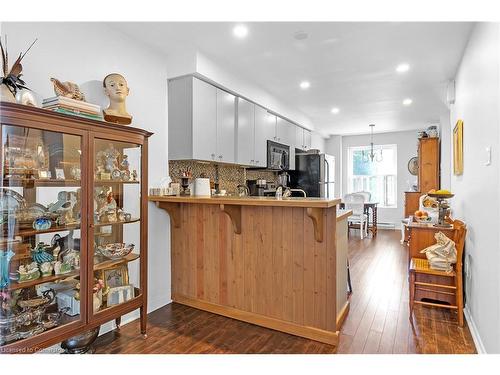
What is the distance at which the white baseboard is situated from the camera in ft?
6.71

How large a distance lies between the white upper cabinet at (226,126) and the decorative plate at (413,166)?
586 centimetres

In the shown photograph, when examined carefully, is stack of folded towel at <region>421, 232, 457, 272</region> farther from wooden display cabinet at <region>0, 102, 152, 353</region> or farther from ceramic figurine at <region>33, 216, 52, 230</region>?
ceramic figurine at <region>33, 216, 52, 230</region>

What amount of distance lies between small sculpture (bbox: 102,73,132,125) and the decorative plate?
24.0 ft

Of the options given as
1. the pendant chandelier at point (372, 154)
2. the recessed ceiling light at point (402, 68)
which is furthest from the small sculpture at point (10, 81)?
the pendant chandelier at point (372, 154)

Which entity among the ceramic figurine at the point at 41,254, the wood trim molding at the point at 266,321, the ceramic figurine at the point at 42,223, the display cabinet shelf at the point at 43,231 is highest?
the ceramic figurine at the point at 42,223

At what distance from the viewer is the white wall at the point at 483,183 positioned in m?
1.81

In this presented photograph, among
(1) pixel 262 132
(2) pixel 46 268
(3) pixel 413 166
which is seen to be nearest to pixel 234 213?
(2) pixel 46 268

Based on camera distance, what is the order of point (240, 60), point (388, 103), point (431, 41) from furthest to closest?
1. point (388, 103)
2. point (240, 60)
3. point (431, 41)

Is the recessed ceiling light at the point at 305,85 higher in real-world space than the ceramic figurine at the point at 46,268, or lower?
higher

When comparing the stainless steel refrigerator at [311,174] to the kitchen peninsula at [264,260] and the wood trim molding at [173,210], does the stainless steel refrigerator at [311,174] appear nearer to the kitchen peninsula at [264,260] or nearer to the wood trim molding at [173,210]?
the kitchen peninsula at [264,260]

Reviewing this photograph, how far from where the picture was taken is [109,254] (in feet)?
7.32
